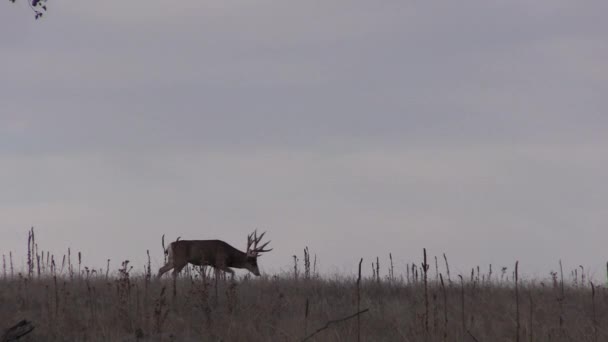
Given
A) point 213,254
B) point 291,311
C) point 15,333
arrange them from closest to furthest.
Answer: point 15,333 < point 291,311 < point 213,254

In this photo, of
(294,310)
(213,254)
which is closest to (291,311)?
(294,310)

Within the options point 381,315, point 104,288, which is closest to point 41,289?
point 104,288

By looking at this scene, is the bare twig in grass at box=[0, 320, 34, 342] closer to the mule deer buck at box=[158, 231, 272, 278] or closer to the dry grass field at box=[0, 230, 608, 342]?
the dry grass field at box=[0, 230, 608, 342]

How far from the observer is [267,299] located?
1167cm

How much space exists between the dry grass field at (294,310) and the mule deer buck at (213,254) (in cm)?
367

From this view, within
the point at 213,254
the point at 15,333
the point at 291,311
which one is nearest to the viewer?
the point at 15,333

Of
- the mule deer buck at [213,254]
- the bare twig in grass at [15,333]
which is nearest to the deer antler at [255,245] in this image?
the mule deer buck at [213,254]

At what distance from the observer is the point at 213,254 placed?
19703mm

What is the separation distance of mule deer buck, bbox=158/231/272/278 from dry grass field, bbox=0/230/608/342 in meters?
3.67

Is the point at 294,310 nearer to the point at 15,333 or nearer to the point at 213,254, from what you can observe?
the point at 15,333

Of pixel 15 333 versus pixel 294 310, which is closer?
pixel 15 333

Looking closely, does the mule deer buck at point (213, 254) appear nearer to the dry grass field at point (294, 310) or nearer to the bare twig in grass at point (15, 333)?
the dry grass field at point (294, 310)

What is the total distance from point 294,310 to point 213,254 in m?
9.12

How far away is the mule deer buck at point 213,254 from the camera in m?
19.0
